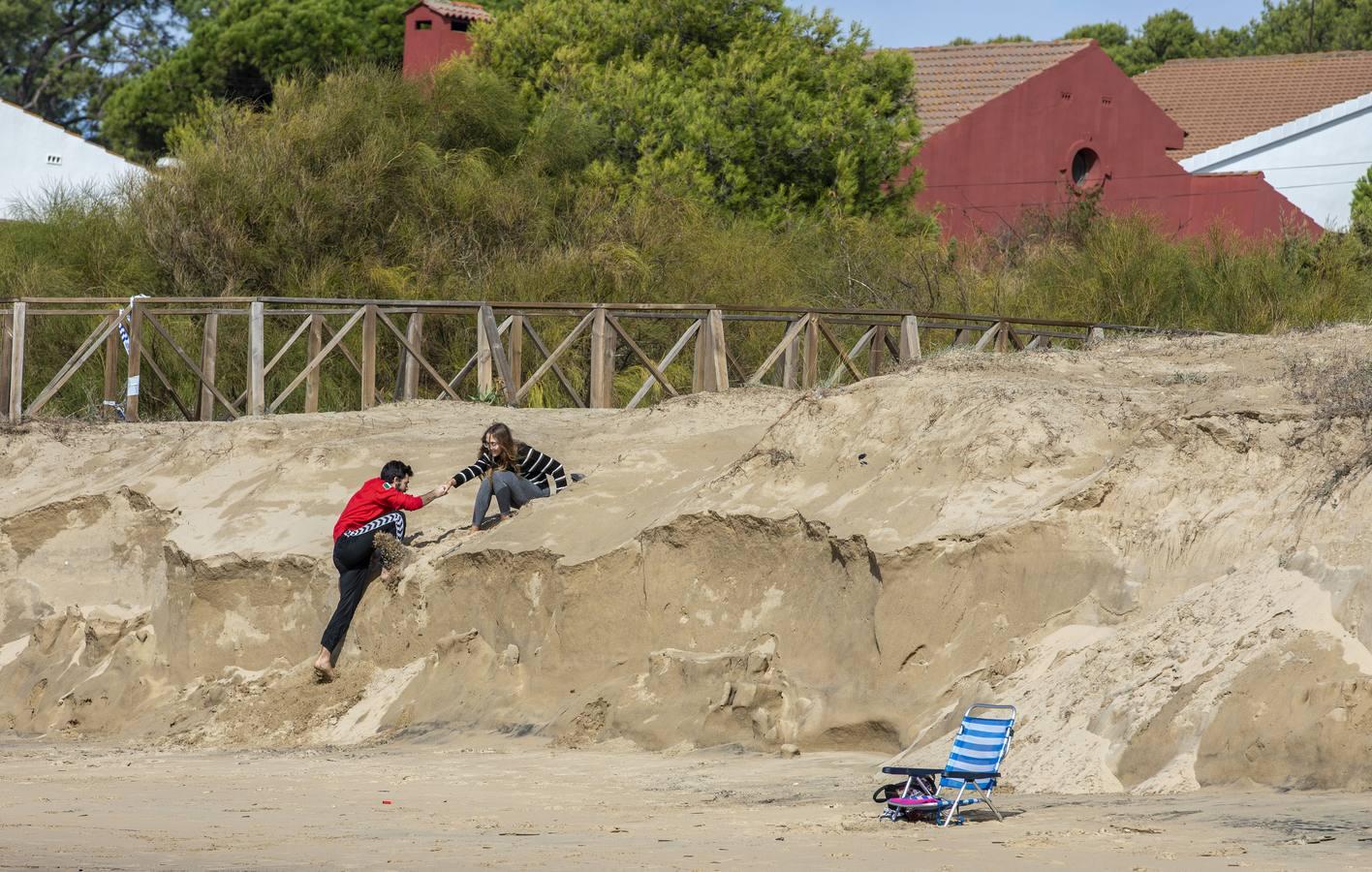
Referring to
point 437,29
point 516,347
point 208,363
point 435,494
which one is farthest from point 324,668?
point 437,29

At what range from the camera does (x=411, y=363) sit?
18.2 metres

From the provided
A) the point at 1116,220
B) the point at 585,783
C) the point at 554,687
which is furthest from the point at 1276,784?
the point at 1116,220

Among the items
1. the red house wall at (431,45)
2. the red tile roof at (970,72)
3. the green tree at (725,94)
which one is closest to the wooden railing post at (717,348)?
the green tree at (725,94)

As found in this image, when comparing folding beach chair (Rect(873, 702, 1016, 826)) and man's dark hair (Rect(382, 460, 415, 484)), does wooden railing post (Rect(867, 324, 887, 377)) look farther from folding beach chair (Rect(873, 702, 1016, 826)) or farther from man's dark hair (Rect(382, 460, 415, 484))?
folding beach chair (Rect(873, 702, 1016, 826))

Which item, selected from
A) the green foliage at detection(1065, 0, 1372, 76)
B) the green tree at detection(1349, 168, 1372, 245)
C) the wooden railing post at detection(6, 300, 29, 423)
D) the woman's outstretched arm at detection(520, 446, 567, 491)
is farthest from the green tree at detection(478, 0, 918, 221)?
the green foliage at detection(1065, 0, 1372, 76)

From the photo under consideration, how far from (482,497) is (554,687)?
1816 mm

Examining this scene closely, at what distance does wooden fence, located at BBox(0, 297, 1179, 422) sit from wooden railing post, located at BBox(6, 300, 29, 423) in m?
0.02

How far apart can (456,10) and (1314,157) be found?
1715cm

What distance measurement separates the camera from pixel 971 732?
30.1 ft

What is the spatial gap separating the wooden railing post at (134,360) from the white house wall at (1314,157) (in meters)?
24.8

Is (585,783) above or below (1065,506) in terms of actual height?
below

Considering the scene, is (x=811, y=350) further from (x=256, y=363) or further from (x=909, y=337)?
(x=256, y=363)

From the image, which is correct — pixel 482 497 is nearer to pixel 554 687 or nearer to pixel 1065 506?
pixel 554 687

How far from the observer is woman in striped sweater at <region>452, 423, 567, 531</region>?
1326cm
